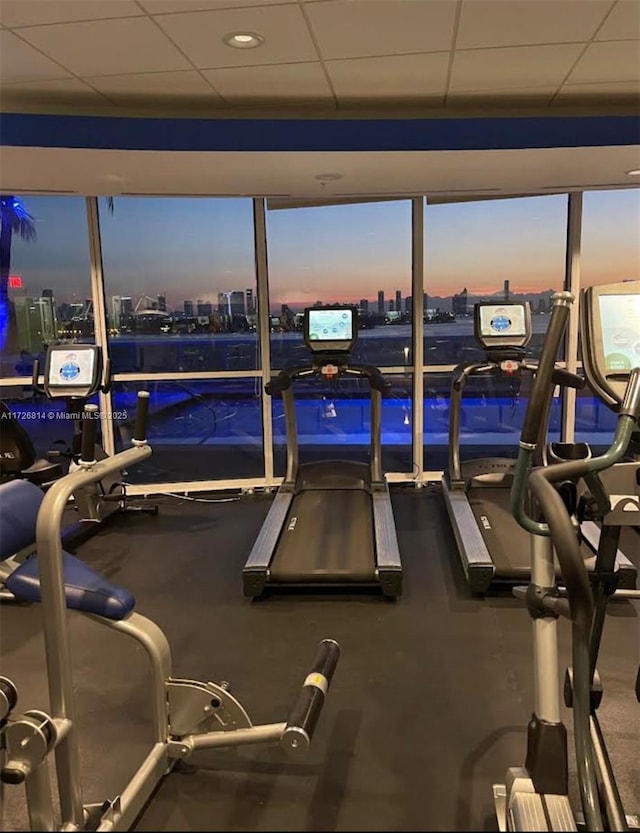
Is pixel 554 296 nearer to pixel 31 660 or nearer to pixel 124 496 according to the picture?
pixel 31 660

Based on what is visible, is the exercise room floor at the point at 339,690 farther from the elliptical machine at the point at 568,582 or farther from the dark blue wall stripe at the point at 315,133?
the dark blue wall stripe at the point at 315,133

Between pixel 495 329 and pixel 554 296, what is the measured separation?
135 inches

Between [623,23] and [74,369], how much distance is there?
12.5 ft

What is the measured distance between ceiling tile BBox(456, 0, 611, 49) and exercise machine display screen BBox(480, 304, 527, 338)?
212 cm

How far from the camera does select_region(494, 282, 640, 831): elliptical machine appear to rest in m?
1.55

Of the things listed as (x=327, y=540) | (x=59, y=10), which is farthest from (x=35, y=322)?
(x=59, y=10)

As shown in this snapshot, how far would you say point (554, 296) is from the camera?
161cm

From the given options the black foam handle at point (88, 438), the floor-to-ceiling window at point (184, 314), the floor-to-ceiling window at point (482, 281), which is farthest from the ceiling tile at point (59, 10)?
the floor-to-ceiling window at point (482, 281)

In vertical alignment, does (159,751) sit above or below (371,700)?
above

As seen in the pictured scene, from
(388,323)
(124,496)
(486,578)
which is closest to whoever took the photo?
(486,578)

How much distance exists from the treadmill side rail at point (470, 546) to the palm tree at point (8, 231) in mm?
4765

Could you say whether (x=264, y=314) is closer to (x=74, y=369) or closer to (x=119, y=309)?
(x=119, y=309)

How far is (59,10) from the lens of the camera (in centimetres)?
265

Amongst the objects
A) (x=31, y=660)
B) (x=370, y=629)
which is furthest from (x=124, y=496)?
(x=370, y=629)
